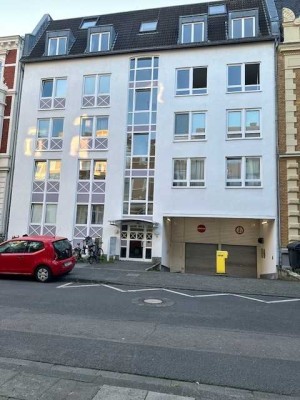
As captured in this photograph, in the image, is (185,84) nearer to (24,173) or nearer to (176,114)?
(176,114)

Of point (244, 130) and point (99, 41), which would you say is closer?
point (244, 130)

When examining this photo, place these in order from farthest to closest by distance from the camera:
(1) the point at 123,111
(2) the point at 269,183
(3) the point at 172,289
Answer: (1) the point at 123,111 → (2) the point at 269,183 → (3) the point at 172,289

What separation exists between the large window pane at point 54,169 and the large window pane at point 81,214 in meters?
2.57

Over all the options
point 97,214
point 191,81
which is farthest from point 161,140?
point 97,214

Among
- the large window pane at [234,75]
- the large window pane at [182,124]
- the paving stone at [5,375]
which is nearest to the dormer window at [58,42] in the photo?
the large window pane at [182,124]

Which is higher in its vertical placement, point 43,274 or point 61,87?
point 61,87

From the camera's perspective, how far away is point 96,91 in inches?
896

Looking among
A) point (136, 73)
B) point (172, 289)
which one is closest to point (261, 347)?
point (172, 289)

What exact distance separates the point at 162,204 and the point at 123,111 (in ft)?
21.3

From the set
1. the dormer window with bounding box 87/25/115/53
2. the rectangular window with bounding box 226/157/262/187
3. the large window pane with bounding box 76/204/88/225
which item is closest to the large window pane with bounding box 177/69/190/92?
the dormer window with bounding box 87/25/115/53

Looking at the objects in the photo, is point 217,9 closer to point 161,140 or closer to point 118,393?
point 161,140

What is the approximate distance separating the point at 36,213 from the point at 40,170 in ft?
9.31

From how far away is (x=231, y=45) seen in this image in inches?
832

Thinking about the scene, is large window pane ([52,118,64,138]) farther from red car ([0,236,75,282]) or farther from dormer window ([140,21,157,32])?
red car ([0,236,75,282])
